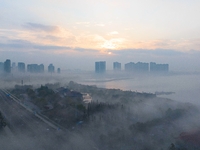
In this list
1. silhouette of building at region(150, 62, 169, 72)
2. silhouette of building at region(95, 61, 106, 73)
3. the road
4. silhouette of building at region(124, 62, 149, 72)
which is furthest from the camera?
silhouette of building at region(95, 61, 106, 73)

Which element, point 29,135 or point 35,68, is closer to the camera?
point 29,135

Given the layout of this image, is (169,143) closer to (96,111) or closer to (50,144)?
(50,144)

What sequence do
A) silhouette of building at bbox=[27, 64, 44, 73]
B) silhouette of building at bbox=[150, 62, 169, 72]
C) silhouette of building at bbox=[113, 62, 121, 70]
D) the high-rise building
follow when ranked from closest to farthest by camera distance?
1. silhouette of building at bbox=[150, 62, 169, 72]
2. silhouette of building at bbox=[27, 64, 44, 73]
3. the high-rise building
4. silhouette of building at bbox=[113, 62, 121, 70]

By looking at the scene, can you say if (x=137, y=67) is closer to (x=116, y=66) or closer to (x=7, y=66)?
(x=116, y=66)

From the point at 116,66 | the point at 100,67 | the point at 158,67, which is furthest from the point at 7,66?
the point at 158,67

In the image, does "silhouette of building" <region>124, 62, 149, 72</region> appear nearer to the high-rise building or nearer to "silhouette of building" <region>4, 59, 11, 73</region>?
the high-rise building

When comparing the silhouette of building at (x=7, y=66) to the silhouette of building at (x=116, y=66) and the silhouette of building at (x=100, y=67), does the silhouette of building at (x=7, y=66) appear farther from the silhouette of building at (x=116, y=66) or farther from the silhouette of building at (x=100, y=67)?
the silhouette of building at (x=116, y=66)

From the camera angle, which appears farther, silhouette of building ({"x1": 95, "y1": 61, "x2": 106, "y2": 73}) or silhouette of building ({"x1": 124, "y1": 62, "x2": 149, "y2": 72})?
silhouette of building ({"x1": 95, "y1": 61, "x2": 106, "y2": 73})

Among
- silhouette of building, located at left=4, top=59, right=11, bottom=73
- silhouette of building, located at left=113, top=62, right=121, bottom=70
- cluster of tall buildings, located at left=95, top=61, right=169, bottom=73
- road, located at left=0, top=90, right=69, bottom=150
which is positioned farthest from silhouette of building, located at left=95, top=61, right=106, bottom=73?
road, located at left=0, top=90, right=69, bottom=150
